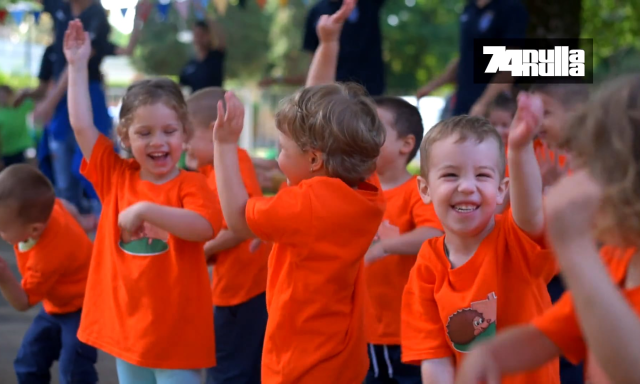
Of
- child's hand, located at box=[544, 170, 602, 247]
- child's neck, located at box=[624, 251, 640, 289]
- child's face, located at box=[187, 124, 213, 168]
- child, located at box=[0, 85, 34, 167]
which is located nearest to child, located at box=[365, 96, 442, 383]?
child's face, located at box=[187, 124, 213, 168]

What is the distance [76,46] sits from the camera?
3.42 meters

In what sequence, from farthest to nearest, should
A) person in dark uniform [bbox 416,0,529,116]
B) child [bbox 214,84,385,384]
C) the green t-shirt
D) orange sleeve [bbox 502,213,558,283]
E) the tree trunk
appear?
the green t-shirt, the tree trunk, person in dark uniform [bbox 416,0,529,116], child [bbox 214,84,385,384], orange sleeve [bbox 502,213,558,283]

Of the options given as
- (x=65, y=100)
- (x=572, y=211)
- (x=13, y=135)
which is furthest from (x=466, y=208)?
(x=13, y=135)

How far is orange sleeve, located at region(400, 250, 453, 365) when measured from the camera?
94.2 inches

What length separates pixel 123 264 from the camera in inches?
126

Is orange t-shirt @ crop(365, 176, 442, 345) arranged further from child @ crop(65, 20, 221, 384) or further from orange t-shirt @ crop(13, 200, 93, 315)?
orange t-shirt @ crop(13, 200, 93, 315)

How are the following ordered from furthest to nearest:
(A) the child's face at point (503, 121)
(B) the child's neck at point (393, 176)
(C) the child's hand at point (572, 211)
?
(A) the child's face at point (503, 121) < (B) the child's neck at point (393, 176) < (C) the child's hand at point (572, 211)

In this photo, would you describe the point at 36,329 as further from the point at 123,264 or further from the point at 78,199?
the point at 78,199

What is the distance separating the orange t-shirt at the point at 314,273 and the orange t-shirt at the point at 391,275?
74 centimetres

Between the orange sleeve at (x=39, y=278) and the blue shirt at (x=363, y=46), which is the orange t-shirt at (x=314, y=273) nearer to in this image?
the orange sleeve at (x=39, y=278)

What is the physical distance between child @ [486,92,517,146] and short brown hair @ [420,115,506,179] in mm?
1674

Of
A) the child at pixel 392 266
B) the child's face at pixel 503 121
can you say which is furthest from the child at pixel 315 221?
the child's face at pixel 503 121

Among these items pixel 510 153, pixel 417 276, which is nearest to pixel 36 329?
pixel 417 276

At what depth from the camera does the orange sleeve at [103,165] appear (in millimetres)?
3363
